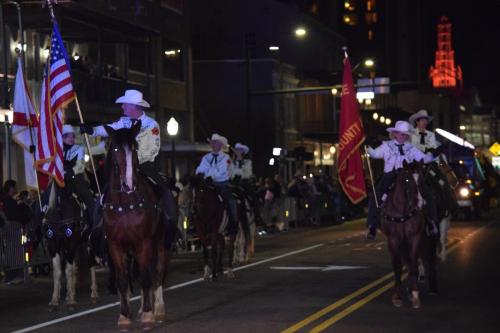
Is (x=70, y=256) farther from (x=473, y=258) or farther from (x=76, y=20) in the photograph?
(x=76, y=20)

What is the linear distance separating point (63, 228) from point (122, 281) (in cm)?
331

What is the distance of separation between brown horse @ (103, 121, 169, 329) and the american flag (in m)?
3.04

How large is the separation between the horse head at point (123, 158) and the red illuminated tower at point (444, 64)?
407 ft

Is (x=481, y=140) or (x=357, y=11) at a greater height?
(x=357, y=11)

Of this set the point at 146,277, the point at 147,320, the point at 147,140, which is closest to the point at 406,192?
the point at 147,140

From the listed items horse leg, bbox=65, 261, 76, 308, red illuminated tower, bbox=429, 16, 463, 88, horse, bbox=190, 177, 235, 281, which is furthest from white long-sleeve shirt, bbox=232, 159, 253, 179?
red illuminated tower, bbox=429, 16, 463, 88

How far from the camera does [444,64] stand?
468ft

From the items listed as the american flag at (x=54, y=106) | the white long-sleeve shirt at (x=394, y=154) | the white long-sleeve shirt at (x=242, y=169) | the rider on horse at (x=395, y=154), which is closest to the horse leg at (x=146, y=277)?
the american flag at (x=54, y=106)

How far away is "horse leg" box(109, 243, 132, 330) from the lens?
1330 centimetres

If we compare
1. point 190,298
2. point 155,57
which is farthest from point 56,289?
point 155,57

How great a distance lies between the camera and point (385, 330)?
12891 millimetres

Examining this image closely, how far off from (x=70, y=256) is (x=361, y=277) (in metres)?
5.50

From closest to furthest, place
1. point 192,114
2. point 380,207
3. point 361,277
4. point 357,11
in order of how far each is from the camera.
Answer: point 380,207
point 361,277
point 192,114
point 357,11

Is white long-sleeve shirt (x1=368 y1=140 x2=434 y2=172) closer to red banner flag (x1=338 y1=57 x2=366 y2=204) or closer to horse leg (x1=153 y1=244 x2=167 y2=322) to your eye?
red banner flag (x1=338 y1=57 x2=366 y2=204)
